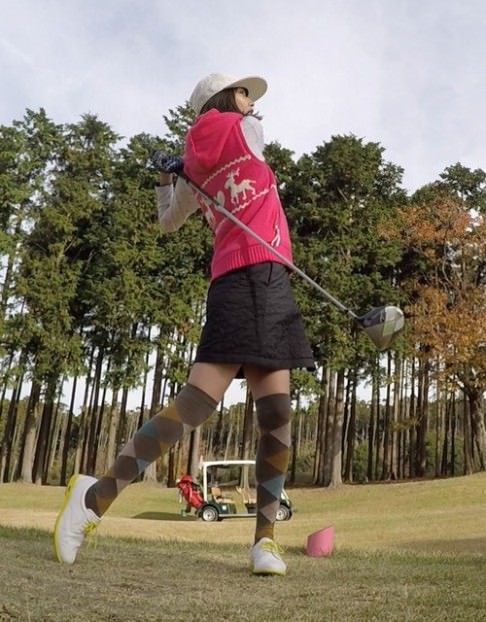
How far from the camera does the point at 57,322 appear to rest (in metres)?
26.2

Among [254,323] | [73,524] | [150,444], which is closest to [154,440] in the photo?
[150,444]

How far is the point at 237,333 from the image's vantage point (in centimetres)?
233

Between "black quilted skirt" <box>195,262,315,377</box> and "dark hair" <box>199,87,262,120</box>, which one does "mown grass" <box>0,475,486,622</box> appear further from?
"dark hair" <box>199,87,262,120</box>

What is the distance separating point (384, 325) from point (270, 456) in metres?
0.65

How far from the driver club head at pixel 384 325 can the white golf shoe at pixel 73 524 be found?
1164 mm

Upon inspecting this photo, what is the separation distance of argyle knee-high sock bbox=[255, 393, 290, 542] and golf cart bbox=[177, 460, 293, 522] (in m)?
15.1

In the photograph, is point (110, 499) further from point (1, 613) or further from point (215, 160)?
point (215, 160)

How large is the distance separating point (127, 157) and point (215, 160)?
28082 millimetres

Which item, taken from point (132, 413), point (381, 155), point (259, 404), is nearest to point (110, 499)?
point (259, 404)

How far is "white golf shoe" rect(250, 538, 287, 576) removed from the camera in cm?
224

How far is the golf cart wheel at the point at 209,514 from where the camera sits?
17.3 meters

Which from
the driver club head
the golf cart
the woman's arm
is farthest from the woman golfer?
the golf cart

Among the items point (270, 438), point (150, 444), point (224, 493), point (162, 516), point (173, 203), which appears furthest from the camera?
point (162, 516)

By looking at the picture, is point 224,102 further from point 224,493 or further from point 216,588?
point 224,493
